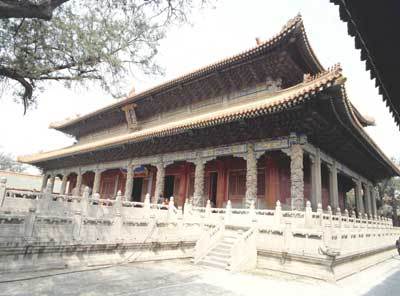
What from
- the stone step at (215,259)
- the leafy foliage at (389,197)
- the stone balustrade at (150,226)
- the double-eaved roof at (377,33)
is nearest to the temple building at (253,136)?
the stone balustrade at (150,226)

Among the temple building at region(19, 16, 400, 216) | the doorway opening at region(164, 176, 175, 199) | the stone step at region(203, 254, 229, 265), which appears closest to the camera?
the stone step at region(203, 254, 229, 265)

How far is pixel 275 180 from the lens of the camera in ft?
34.9

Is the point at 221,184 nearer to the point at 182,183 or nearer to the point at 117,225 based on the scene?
the point at 182,183

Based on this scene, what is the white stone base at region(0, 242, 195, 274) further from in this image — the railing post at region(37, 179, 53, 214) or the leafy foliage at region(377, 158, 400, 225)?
the leafy foliage at region(377, 158, 400, 225)

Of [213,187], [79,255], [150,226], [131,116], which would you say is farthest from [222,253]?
[131,116]

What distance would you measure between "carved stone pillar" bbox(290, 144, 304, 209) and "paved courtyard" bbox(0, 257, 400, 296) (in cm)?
237

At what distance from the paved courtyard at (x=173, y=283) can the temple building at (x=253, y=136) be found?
2.59 m

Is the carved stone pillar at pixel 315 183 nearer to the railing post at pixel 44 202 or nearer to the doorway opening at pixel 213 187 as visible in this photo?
the doorway opening at pixel 213 187

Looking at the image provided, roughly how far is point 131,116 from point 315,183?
11005mm

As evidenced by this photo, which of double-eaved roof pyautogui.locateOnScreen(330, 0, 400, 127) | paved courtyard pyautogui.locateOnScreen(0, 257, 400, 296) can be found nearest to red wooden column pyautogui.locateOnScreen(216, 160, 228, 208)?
paved courtyard pyautogui.locateOnScreen(0, 257, 400, 296)

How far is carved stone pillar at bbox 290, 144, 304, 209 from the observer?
338 inches

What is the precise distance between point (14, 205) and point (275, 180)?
326 inches

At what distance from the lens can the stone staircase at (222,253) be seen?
24.1 ft

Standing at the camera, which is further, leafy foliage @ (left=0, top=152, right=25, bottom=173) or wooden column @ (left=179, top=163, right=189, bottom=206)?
leafy foliage @ (left=0, top=152, right=25, bottom=173)
